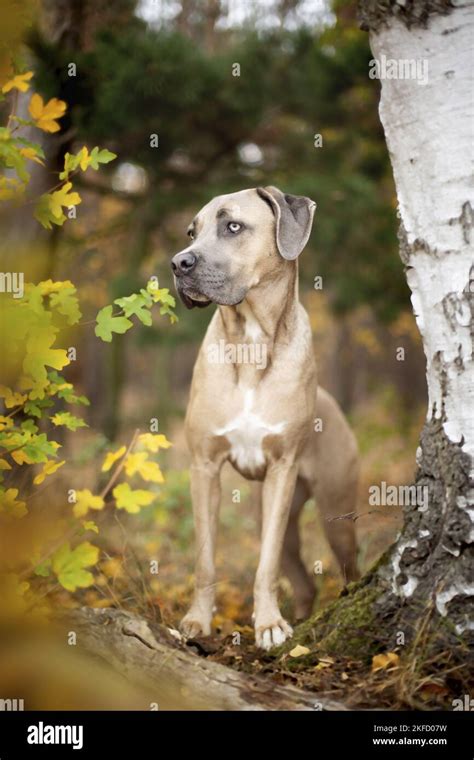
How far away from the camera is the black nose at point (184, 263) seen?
3.30m

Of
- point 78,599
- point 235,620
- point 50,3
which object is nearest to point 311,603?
point 235,620

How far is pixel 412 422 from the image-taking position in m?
12.4

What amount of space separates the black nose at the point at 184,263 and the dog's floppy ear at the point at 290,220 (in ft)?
1.43

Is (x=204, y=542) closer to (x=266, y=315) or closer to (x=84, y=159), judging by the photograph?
(x=266, y=315)

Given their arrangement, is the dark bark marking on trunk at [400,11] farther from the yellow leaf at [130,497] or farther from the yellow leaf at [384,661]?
the yellow leaf at [384,661]

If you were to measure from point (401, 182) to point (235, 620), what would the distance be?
2694mm

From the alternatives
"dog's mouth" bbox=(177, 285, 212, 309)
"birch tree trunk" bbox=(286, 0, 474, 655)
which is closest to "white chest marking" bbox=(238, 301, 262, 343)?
"dog's mouth" bbox=(177, 285, 212, 309)

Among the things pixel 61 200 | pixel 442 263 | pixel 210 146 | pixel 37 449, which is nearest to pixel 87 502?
pixel 37 449

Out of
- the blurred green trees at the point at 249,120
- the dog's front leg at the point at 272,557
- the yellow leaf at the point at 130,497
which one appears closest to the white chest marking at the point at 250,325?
the dog's front leg at the point at 272,557

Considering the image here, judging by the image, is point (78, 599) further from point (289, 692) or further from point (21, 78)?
point (21, 78)

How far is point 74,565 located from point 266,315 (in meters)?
1.63

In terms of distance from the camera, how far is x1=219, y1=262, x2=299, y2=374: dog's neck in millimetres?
3596

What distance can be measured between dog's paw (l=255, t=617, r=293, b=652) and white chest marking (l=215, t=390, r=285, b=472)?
0.75 metres

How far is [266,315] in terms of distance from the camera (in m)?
3.60
